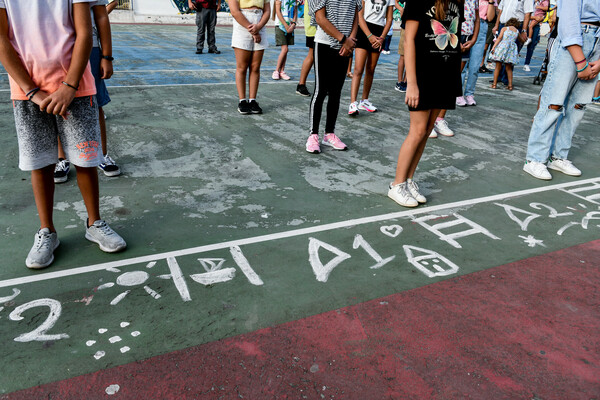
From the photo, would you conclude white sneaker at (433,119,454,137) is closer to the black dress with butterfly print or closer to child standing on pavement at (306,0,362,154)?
child standing on pavement at (306,0,362,154)

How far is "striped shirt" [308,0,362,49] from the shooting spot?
4.79 metres

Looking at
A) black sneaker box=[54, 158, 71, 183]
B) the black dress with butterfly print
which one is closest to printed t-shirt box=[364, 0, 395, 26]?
the black dress with butterfly print

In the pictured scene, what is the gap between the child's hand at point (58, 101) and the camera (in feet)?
8.29

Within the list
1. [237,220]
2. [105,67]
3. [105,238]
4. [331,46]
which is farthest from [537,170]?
[105,67]

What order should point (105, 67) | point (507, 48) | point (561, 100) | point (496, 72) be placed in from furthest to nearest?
point (496, 72), point (507, 48), point (561, 100), point (105, 67)

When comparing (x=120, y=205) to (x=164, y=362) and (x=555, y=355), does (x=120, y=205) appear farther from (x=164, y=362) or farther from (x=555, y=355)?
(x=555, y=355)

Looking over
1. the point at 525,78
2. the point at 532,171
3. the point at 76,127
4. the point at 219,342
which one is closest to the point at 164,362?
the point at 219,342

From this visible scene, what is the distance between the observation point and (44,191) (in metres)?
2.82

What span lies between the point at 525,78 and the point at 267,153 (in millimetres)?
9476

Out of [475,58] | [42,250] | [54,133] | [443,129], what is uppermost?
[475,58]

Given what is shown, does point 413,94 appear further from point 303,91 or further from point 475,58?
point 475,58

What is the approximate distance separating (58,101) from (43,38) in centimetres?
36

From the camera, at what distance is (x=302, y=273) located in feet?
9.50

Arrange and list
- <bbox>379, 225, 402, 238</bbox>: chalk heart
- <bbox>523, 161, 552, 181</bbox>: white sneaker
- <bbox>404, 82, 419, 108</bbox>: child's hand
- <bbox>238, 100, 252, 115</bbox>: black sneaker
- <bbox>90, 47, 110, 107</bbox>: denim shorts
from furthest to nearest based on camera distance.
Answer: <bbox>238, 100, 252, 115</bbox>: black sneaker, <bbox>523, 161, 552, 181</bbox>: white sneaker, <bbox>90, 47, 110, 107</bbox>: denim shorts, <bbox>404, 82, 419, 108</bbox>: child's hand, <bbox>379, 225, 402, 238</bbox>: chalk heart
